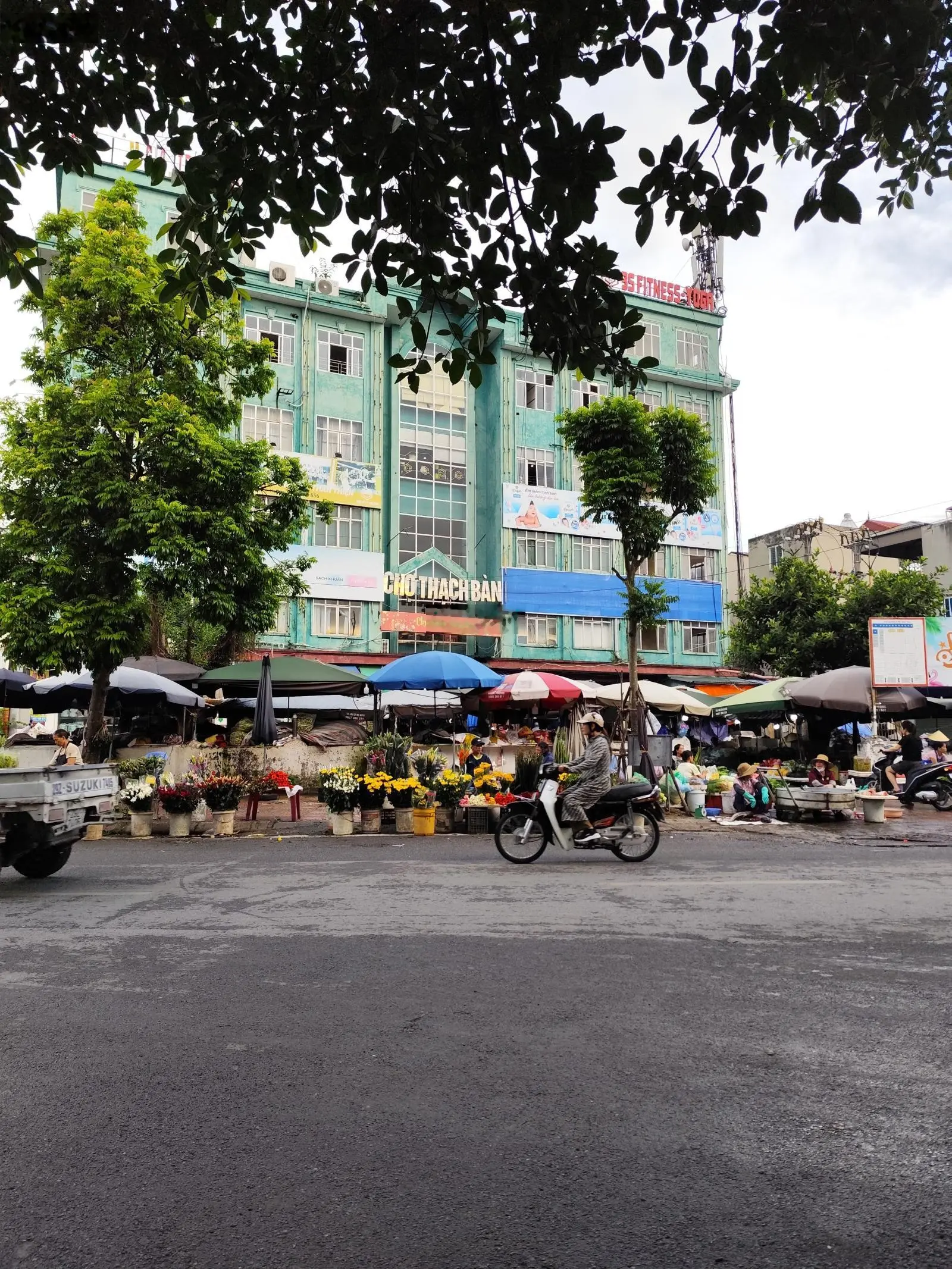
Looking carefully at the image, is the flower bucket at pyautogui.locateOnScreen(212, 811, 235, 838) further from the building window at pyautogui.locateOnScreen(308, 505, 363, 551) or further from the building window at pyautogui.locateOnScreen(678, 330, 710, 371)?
the building window at pyautogui.locateOnScreen(678, 330, 710, 371)

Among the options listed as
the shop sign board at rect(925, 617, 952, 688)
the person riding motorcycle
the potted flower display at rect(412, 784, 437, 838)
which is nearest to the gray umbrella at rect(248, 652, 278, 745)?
the potted flower display at rect(412, 784, 437, 838)

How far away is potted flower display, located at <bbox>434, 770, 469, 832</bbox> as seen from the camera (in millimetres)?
14508

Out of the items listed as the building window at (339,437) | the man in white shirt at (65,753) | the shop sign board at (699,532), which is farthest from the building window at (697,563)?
the man in white shirt at (65,753)

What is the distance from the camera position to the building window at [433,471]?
123ft

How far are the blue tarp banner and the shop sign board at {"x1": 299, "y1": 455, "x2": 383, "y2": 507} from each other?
606 centimetres

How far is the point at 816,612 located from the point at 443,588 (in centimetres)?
1394

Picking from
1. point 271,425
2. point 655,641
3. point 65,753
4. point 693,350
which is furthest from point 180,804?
point 693,350

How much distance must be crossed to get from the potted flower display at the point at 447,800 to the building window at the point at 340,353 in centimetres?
2564

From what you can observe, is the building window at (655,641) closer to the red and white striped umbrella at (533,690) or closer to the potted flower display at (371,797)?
the red and white striped umbrella at (533,690)

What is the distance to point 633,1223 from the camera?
2756 mm

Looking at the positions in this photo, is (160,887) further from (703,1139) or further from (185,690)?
(185,690)

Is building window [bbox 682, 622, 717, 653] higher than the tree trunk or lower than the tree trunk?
higher

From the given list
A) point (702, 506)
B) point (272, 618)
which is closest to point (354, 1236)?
point (272, 618)

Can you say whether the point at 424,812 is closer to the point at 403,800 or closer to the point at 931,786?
the point at 403,800
